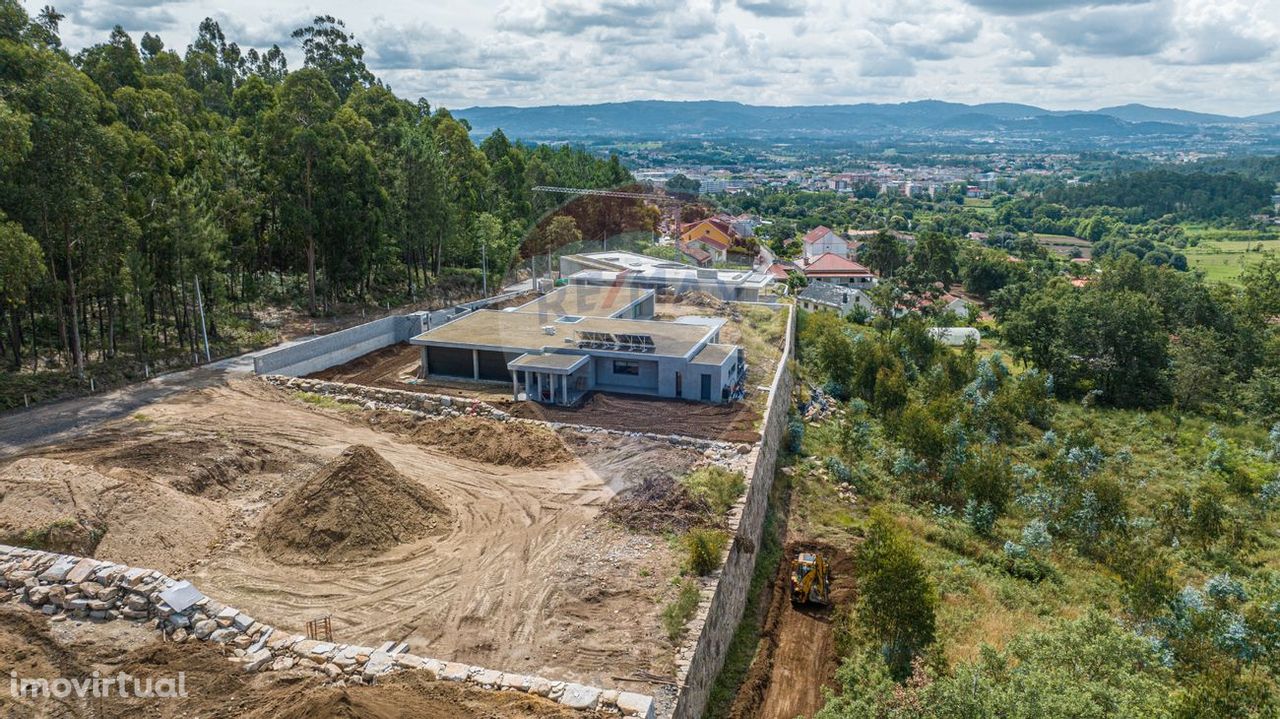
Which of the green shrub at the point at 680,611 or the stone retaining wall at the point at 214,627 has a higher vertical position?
the stone retaining wall at the point at 214,627

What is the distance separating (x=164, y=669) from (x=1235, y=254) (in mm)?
107749

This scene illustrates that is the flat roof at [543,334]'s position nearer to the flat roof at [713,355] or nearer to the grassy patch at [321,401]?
the flat roof at [713,355]

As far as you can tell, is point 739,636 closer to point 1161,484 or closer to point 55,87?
point 1161,484

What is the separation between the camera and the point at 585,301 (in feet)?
104

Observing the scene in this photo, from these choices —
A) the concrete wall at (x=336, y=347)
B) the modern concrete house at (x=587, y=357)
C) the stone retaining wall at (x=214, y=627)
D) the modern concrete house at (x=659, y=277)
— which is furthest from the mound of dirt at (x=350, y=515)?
the modern concrete house at (x=659, y=277)

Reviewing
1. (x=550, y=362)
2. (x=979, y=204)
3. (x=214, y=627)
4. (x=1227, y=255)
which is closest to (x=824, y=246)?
(x=550, y=362)

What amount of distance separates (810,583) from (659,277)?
24.1m

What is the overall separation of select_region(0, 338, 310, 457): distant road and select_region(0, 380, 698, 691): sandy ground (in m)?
0.93

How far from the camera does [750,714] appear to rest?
38.0 ft

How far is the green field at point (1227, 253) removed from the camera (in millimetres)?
73625

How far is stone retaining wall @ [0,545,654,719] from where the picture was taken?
941cm

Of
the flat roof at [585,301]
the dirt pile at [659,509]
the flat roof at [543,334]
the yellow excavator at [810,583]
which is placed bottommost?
the yellow excavator at [810,583]

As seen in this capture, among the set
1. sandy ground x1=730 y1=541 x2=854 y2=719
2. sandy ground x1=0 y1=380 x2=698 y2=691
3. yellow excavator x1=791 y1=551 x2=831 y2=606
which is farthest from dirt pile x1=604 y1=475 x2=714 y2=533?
sandy ground x1=730 y1=541 x2=854 y2=719

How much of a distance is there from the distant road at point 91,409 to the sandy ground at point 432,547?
0.93 metres
